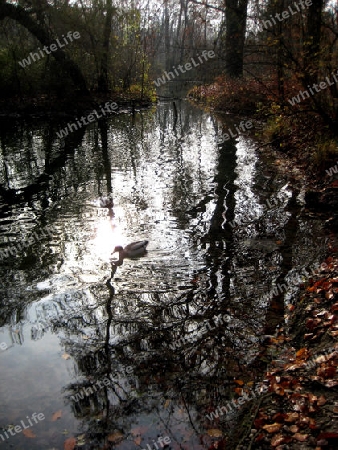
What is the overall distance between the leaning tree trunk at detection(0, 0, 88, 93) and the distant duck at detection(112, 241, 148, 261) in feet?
81.0

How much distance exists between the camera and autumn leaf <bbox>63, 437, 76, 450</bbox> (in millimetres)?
3930

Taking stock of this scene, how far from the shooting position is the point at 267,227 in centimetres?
878

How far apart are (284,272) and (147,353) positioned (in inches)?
121

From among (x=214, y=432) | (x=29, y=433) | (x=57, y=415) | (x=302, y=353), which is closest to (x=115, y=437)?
(x=57, y=415)

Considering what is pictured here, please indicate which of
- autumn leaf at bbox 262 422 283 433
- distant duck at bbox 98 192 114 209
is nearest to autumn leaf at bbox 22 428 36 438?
autumn leaf at bbox 262 422 283 433

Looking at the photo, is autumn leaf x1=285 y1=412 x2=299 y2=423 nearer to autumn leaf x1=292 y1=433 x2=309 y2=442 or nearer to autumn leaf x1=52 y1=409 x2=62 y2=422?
autumn leaf x1=292 y1=433 x2=309 y2=442

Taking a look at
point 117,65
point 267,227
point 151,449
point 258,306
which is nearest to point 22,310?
point 151,449

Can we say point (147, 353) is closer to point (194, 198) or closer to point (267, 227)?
point (267, 227)

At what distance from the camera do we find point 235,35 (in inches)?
567

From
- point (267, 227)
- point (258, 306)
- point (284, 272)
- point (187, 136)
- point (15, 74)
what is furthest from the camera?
point (15, 74)

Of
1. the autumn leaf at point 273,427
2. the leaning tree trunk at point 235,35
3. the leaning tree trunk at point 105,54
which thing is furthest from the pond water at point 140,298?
the leaning tree trunk at point 105,54

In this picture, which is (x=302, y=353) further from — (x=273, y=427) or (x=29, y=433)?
(x=29, y=433)

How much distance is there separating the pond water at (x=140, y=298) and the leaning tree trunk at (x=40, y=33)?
59.4 feet

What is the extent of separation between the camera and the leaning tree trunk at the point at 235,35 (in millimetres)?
13479
